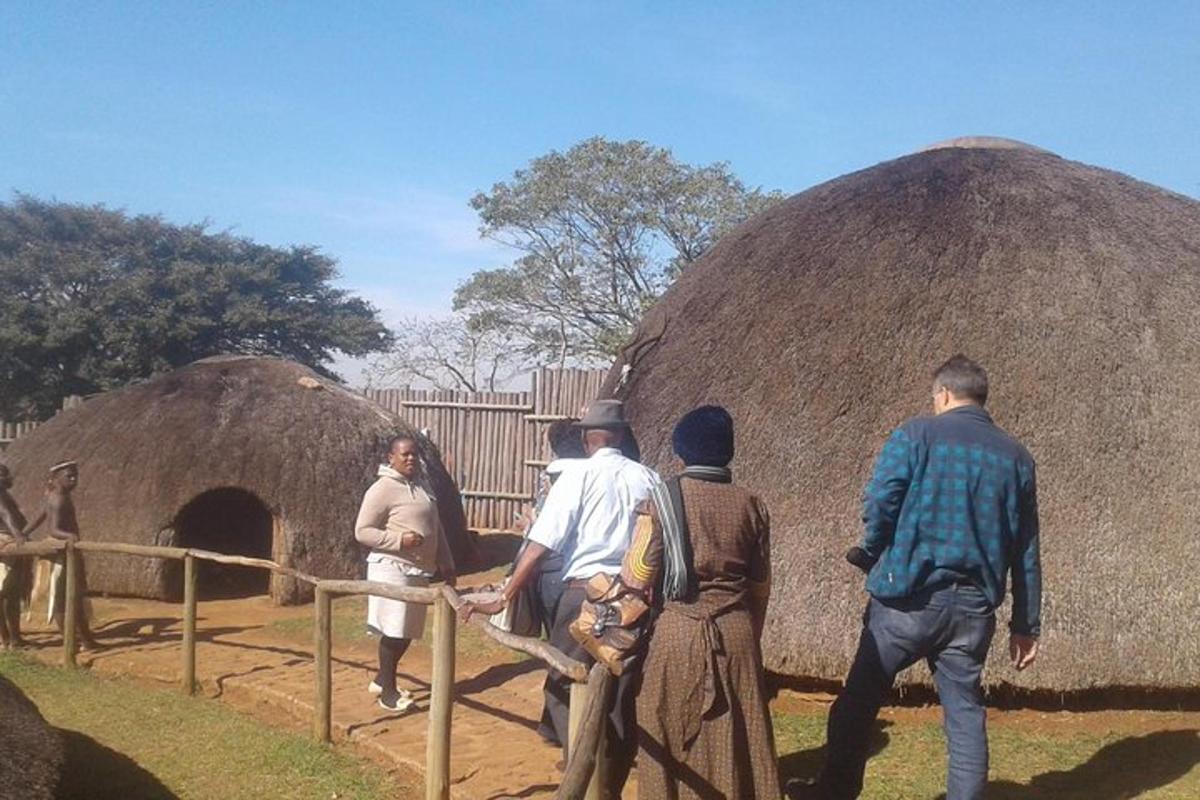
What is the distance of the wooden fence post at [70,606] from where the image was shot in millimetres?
7877

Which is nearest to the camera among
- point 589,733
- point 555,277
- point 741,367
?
point 589,733

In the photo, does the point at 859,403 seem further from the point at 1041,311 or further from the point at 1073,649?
the point at 1073,649

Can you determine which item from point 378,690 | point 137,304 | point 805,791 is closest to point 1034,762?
point 805,791

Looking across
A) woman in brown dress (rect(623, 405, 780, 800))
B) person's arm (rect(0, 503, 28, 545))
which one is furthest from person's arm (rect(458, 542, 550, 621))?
Answer: person's arm (rect(0, 503, 28, 545))

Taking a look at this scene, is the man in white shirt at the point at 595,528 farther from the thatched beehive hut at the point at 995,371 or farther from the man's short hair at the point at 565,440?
the thatched beehive hut at the point at 995,371

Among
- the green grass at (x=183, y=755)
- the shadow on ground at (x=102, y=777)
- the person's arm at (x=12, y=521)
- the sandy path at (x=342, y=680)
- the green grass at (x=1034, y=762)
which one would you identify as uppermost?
the person's arm at (x=12, y=521)

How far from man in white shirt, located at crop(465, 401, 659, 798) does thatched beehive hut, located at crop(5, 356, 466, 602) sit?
6.81m

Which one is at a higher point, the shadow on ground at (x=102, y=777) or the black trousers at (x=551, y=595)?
the black trousers at (x=551, y=595)

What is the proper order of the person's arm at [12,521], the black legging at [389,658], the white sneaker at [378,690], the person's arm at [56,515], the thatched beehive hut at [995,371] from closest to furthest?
1. the thatched beehive hut at [995,371]
2. the black legging at [389,658]
3. the white sneaker at [378,690]
4. the person's arm at [12,521]
5. the person's arm at [56,515]

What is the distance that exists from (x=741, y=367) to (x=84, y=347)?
2190cm

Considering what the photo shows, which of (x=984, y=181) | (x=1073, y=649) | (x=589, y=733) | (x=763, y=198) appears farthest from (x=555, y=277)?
(x=589, y=733)

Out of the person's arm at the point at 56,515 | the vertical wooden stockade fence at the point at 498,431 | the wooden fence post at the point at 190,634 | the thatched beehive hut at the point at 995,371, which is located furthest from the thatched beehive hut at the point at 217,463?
the thatched beehive hut at the point at 995,371

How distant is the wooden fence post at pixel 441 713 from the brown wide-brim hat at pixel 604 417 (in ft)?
3.66

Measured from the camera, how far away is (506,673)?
7605mm
